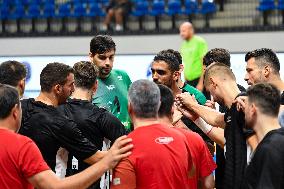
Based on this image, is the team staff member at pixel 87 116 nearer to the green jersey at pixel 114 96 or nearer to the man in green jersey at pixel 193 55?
the green jersey at pixel 114 96

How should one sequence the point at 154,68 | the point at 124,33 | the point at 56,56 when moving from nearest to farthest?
1. the point at 154,68
2. the point at 56,56
3. the point at 124,33

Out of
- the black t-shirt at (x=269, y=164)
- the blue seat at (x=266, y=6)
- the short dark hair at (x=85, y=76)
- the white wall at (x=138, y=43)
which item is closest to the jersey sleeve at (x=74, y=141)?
the short dark hair at (x=85, y=76)

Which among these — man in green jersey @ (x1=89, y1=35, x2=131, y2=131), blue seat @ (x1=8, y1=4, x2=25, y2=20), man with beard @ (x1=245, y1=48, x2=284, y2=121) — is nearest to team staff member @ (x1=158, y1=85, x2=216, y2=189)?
man with beard @ (x1=245, y1=48, x2=284, y2=121)

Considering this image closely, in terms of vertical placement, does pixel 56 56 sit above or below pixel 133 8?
below

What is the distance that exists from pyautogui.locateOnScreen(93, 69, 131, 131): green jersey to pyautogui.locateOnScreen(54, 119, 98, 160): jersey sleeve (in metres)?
1.86

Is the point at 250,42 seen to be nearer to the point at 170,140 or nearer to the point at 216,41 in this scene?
the point at 216,41

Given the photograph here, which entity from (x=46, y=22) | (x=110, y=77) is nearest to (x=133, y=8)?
(x=46, y=22)

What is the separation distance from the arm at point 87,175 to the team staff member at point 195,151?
0.61 metres

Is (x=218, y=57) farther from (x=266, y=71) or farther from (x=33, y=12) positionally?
(x=33, y=12)

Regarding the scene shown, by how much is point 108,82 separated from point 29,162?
308cm

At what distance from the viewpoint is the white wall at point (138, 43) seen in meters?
16.6

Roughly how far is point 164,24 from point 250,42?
2.47m

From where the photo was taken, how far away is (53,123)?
217 inches

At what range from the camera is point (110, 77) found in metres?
7.56
